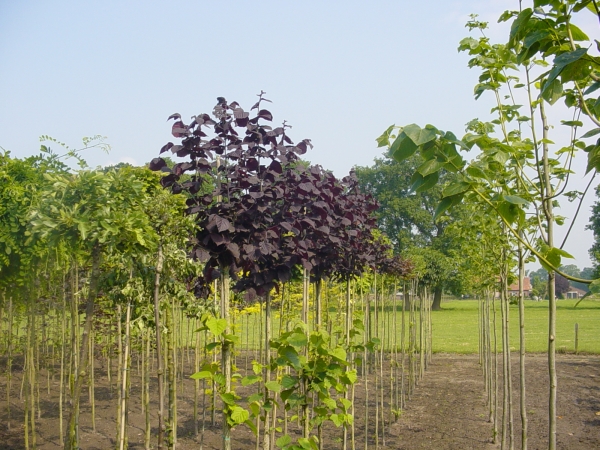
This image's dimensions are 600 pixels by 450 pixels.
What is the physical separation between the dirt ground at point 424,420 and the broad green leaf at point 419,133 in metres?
5.70

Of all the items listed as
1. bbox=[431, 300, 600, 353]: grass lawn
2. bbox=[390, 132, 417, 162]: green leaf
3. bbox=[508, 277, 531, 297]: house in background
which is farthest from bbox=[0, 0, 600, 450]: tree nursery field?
bbox=[431, 300, 600, 353]: grass lawn

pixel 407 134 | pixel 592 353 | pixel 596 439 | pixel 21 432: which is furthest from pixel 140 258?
pixel 592 353

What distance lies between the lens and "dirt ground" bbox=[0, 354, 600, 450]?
28.8ft

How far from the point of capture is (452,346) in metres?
24.0

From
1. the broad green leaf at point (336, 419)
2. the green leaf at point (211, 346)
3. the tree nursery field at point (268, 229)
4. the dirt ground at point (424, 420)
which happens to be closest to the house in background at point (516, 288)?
the tree nursery field at point (268, 229)

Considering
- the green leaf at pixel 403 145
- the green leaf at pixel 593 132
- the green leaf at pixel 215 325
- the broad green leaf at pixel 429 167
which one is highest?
the green leaf at pixel 593 132

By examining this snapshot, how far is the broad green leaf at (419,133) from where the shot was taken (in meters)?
1.43

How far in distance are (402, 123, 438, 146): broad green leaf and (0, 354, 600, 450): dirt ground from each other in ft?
18.7

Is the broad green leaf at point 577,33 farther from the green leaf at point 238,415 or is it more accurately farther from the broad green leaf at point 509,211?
the green leaf at point 238,415

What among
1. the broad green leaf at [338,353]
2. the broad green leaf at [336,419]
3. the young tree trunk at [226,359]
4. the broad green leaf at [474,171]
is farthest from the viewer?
the broad green leaf at [336,419]

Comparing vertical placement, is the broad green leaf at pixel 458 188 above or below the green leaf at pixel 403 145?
below

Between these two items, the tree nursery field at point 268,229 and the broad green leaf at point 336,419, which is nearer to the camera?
the tree nursery field at point 268,229

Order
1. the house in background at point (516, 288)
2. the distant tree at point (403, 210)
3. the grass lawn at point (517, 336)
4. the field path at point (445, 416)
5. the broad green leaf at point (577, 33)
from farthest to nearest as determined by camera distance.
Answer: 1. the distant tree at point (403, 210)
2. the grass lawn at point (517, 336)
3. the house in background at point (516, 288)
4. the field path at point (445, 416)
5. the broad green leaf at point (577, 33)

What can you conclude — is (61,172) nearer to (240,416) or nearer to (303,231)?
(303,231)
